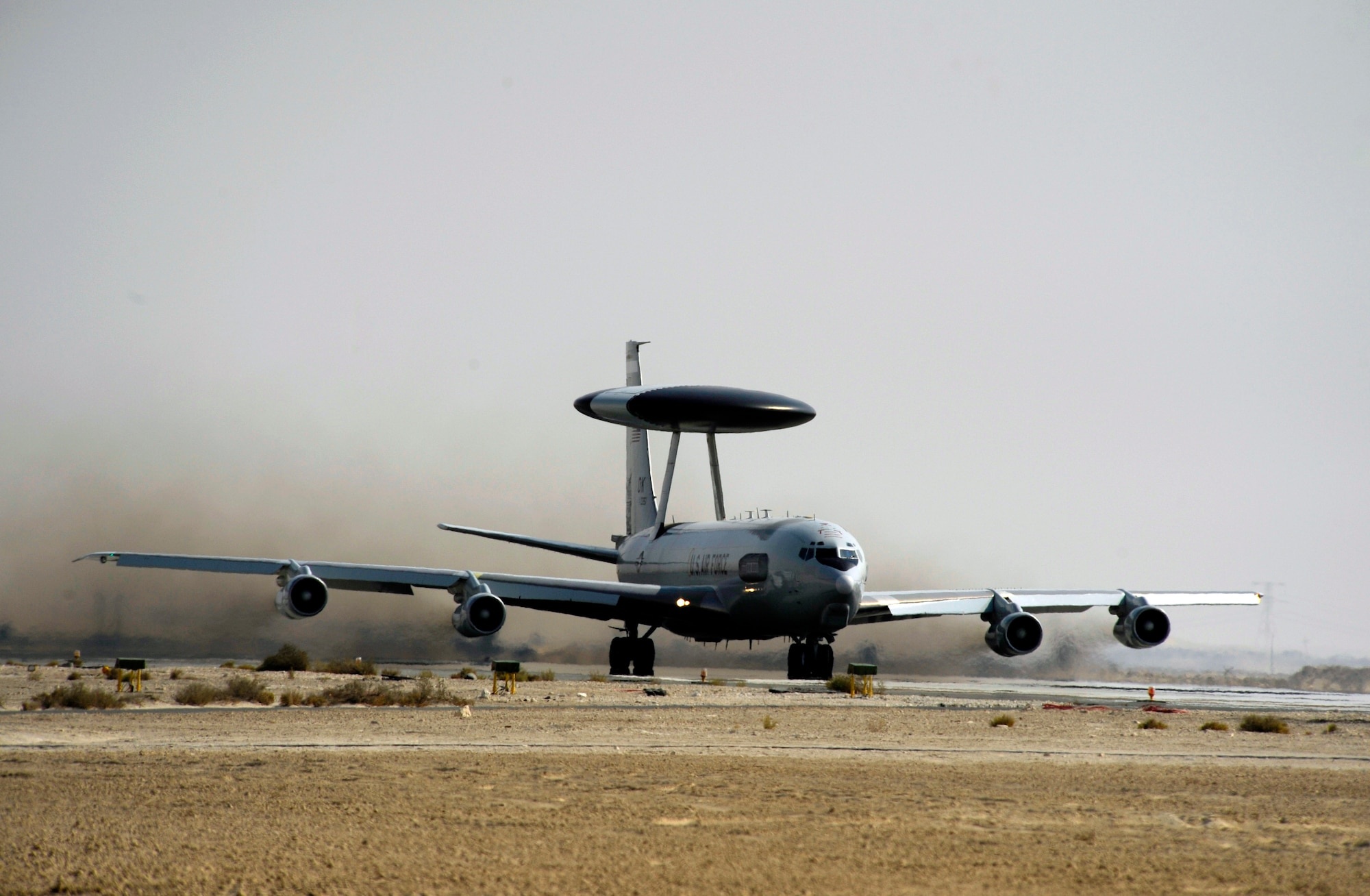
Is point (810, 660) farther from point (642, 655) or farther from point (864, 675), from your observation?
point (642, 655)

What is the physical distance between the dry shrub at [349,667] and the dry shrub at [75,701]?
21.6 meters

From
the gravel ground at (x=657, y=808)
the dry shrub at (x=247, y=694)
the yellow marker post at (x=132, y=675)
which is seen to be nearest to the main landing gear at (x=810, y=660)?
the gravel ground at (x=657, y=808)

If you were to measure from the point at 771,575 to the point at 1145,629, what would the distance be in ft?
44.7

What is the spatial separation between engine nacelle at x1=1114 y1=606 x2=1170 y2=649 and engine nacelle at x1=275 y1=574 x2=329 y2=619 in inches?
1026

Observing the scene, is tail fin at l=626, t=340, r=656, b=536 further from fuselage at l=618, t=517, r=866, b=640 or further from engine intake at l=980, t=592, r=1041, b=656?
engine intake at l=980, t=592, r=1041, b=656

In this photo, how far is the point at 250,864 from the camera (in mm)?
10641

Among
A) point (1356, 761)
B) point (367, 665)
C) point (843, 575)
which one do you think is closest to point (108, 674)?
point (367, 665)

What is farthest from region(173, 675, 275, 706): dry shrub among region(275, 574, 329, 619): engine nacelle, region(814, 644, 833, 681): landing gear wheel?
region(814, 644, 833, 681): landing gear wheel

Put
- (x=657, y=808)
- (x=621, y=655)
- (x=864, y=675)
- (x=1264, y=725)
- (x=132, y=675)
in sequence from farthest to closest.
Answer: (x=621, y=655) < (x=864, y=675) < (x=132, y=675) < (x=1264, y=725) < (x=657, y=808)

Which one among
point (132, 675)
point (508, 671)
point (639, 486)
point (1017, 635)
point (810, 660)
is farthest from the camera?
point (639, 486)

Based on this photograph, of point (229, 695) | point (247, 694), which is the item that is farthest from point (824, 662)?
point (229, 695)

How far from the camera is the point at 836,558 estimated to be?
1565 inches

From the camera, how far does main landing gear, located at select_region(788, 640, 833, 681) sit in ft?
138

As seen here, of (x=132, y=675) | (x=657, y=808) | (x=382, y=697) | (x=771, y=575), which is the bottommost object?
(x=657, y=808)
